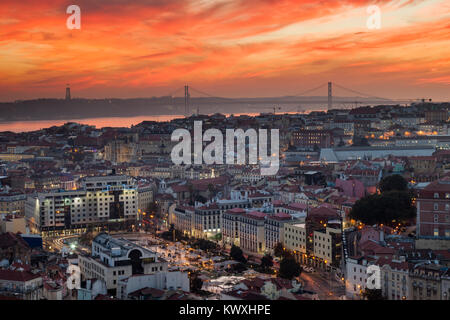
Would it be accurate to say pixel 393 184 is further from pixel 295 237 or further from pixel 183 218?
pixel 183 218

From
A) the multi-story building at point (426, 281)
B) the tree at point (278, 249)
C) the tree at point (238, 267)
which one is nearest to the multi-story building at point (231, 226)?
the tree at point (278, 249)

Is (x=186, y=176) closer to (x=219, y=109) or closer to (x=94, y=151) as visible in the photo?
(x=94, y=151)

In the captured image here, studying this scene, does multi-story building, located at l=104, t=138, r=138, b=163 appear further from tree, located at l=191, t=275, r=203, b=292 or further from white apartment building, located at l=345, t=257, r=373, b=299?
white apartment building, located at l=345, t=257, r=373, b=299

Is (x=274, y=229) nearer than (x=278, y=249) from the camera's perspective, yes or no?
No

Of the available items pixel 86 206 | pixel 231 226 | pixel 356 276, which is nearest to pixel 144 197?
pixel 86 206
